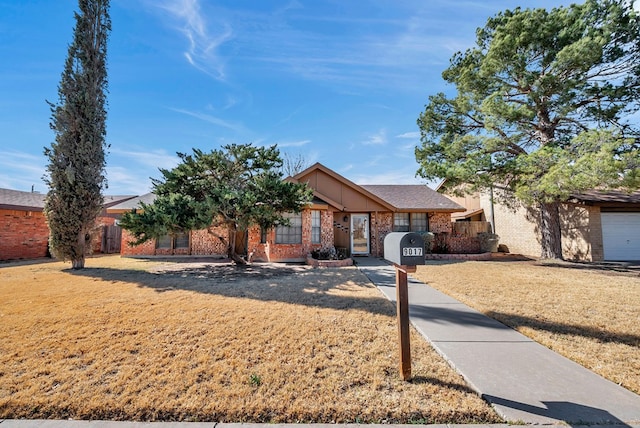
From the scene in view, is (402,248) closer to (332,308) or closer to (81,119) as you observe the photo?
(332,308)

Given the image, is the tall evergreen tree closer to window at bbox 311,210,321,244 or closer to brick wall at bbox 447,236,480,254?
window at bbox 311,210,321,244

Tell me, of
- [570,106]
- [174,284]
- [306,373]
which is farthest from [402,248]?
[570,106]

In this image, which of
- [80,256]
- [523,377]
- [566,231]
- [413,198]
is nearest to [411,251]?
[523,377]

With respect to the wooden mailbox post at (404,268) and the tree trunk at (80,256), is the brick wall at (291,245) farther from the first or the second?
the wooden mailbox post at (404,268)

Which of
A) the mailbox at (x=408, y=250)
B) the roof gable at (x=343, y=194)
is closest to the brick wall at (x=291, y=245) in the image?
the roof gable at (x=343, y=194)

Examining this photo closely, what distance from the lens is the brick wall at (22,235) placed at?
13430mm

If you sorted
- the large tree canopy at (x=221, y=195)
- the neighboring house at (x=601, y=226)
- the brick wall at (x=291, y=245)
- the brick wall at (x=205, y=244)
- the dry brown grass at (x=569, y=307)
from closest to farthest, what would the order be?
the dry brown grass at (x=569, y=307)
the large tree canopy at (x=221, y=195)
the brick wall at (x=291, y=245)
the neighboring house at (x=601, y=226)
the brick wall at (x=205, y=244)

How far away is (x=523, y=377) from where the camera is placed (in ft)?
9.62

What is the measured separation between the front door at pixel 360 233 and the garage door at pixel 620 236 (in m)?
11.8

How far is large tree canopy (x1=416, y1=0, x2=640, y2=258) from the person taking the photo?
31.4 feet

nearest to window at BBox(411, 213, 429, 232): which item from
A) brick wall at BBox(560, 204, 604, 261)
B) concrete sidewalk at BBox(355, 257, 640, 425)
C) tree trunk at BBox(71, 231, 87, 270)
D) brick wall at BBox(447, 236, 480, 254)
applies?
brick wall at BBox(447, 236, 480, 254)

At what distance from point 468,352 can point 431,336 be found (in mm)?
599

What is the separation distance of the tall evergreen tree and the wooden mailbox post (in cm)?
1272

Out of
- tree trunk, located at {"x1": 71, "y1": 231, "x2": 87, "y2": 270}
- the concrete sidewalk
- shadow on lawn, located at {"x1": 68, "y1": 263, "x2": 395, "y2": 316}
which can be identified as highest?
tree trunk, located at {"x1": 71, "y1": 231, "x2": 87, "y2": 270}
